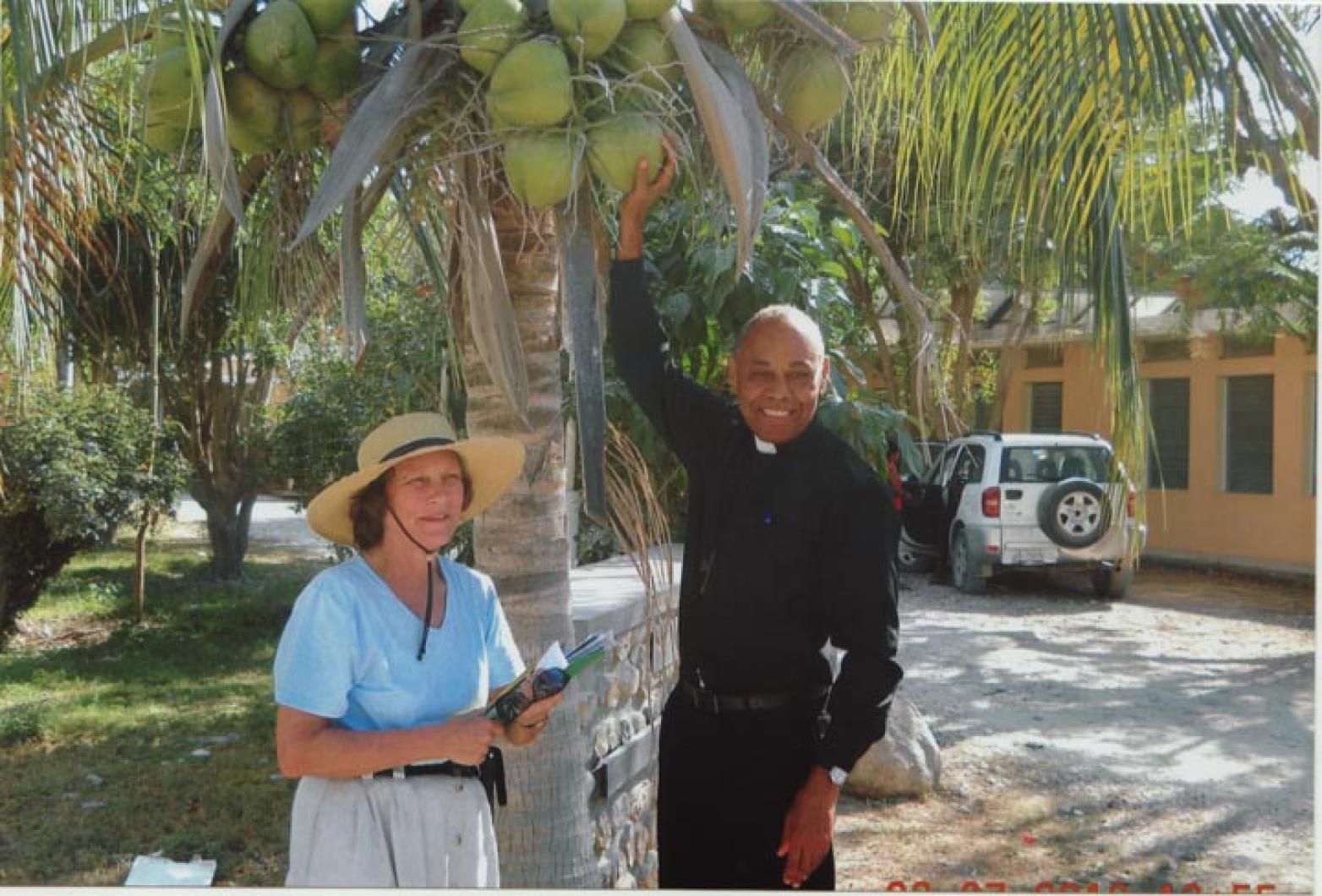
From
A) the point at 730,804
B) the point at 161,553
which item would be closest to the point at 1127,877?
the point at 730,804

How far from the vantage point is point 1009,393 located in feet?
59.8

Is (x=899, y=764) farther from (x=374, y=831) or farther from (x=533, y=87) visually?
(x=533, y=87)

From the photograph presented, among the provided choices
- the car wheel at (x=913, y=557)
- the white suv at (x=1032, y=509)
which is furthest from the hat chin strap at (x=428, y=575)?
the car wheel at (x=913, y=557)

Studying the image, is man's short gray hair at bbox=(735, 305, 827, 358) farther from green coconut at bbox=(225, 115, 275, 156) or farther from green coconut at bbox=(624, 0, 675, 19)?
green coconut at bbox=(225, 115, 275, 156)

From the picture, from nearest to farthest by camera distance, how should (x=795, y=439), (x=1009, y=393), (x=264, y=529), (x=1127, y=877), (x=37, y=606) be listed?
(x=795, y=439) < (x=1127, y=877) < (x=37, y=606) < (x=264, y=529) < (x=1009, y=393)

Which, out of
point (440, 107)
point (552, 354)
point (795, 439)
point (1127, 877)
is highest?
point (440, 107)

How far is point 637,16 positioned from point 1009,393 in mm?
17045

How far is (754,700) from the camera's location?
2955mm

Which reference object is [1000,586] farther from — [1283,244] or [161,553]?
[161,553]

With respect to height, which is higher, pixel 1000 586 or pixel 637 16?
pixel 637 16

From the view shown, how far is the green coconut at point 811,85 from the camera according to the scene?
219 centimetres

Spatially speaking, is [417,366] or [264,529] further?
[264,529]

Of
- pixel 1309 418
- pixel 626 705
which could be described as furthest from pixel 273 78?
pixel 1309 418
